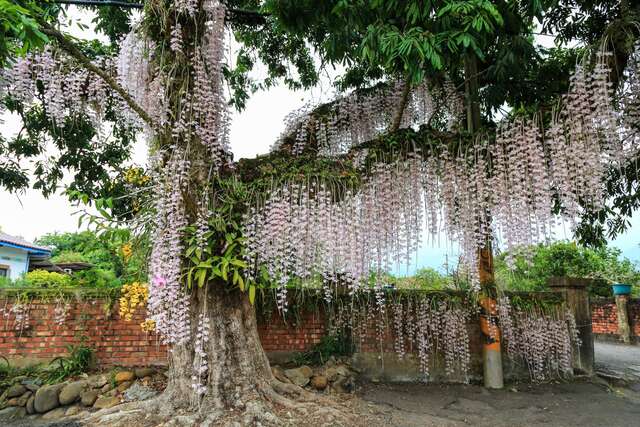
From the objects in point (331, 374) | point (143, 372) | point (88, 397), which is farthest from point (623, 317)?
point (88, 397)

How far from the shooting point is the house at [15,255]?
11422mm

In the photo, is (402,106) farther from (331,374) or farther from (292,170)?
(331,374)

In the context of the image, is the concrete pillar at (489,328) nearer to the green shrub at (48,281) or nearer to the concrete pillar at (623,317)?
the green shrub at (48,281)

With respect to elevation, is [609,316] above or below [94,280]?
below

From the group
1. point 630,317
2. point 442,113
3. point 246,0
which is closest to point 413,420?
point 442,113

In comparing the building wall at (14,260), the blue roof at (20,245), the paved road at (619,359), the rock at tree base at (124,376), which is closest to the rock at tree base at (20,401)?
the rock at tree base at (124,376)

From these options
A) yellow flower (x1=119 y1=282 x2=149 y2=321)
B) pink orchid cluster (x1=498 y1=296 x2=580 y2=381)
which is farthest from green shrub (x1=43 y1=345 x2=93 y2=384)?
pink orchid cluster (x1=498 y1=296 x2=580 y2=381)

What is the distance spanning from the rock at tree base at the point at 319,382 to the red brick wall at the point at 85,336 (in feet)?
5.79

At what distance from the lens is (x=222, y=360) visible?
368cm

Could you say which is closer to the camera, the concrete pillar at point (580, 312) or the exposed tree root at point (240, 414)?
the exposed tree root at point (240, 414)

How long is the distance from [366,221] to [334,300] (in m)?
1.69

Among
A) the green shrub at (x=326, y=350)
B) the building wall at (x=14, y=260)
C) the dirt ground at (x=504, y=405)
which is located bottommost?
the dirt ground at (x=504, y=405)

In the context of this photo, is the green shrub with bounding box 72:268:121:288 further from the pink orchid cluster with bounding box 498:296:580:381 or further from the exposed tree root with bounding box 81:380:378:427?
the pink orchid cluster with bounding box 498:296:580:381

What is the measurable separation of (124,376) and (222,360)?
1382 millimetres
